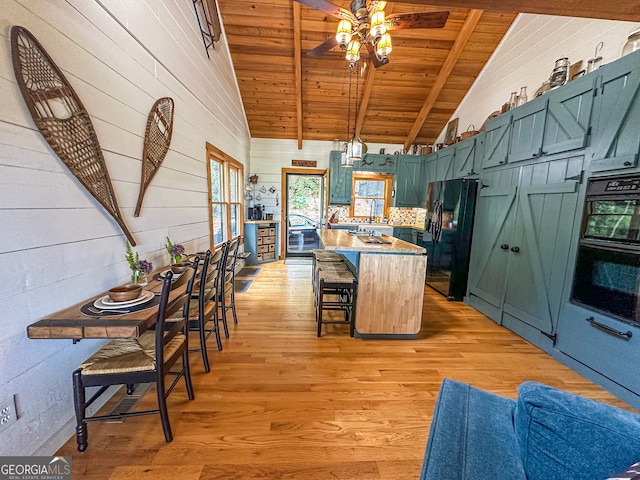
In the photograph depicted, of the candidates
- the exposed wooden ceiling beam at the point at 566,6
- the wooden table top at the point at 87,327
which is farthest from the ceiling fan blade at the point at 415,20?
the wooden table top at the point at 87,327

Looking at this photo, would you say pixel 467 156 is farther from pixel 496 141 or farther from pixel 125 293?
pixel 125 293

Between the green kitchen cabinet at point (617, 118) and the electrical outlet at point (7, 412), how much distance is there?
390 cm

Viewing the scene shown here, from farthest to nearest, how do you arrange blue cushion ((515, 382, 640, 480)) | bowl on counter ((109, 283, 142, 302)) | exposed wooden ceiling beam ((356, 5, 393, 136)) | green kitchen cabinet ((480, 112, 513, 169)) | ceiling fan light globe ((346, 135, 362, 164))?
exposed wooden ceiling beam ((356, 5, 393, 136))
green kitchen cabinet ((480, 112, 513, 169))
ceiling fan light globe ((346, 135, 362, 164))
bowl on counter ((109, 283, 142, 302))
blue cushion ((515, 382, 640, 480))

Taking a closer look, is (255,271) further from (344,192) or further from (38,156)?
(38,156)

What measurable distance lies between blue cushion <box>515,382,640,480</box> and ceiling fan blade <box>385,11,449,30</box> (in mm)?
2842

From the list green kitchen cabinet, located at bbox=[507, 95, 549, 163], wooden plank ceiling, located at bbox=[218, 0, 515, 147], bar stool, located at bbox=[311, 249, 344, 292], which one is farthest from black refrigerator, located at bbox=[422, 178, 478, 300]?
wooden plank ceiling, located at bbox=[218, 0, 515, 147]

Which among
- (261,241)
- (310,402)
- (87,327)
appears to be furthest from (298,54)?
(310,402)

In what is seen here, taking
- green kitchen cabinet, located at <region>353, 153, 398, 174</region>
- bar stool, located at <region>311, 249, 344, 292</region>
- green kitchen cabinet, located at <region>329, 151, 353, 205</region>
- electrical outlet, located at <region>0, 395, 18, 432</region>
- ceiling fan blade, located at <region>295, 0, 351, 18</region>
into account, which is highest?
ceiling fan blade, located at <region>295, 0, 351, 18</region>

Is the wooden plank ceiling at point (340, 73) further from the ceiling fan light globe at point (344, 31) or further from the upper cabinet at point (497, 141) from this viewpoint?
the ceiling fan light globe at point (344, 31)

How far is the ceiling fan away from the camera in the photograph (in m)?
2.09

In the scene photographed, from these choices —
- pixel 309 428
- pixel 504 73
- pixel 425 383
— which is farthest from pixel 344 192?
pixel 309 428

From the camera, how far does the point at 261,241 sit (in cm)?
543

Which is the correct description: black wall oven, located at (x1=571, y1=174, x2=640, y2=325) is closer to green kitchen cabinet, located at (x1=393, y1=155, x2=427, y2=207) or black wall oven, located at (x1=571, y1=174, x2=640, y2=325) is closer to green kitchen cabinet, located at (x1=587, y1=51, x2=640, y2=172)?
green kitchen cabinet, located at (x1=587, y1=51, x2=640, y2=172)

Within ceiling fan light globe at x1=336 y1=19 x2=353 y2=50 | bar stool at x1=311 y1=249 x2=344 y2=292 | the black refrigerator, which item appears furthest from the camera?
the black refrigerator
